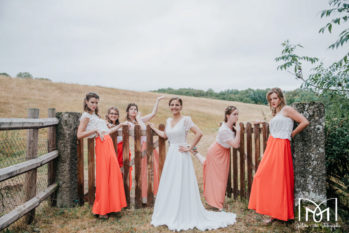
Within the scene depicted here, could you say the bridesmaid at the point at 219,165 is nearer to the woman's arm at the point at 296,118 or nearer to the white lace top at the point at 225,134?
the white lace top at the point at 225,134

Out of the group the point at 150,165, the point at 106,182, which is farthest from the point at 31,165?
the point at 150,165

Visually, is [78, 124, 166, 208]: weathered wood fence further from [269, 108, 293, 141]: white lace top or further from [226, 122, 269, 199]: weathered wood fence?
[269, 108, 293, 141]: white lace top

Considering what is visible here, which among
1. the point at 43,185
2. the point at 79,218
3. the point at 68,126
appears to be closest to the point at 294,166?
the point at 79,218

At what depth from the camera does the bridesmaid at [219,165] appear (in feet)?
16.5

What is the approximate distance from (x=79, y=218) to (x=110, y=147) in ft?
5.07

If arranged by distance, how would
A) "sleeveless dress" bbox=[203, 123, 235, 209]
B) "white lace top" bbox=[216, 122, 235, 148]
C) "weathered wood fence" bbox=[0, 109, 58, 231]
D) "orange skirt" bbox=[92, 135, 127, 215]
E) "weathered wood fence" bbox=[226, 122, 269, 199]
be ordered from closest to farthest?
"weathered wood fence" bbox=[0, 109, 58, 231] → "orange skirt" bbox=[92, 135, 127, 215] → "white lace top" bbox=[216, 122, 235, 148] → "sleeveless dress" bbox=[203, 123, 235, 209] → "weathered wood fence" bbox=[226, 122, 269, 199]

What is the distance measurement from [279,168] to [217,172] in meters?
1.46

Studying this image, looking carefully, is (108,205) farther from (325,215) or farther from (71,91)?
(71,91)

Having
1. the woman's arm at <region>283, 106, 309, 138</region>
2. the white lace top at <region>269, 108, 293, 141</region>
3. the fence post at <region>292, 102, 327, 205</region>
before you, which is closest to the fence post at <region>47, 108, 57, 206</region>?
the white lace top at <region>269, 108, 293, 141</region>

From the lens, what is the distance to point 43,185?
499 cm

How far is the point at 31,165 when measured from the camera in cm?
414

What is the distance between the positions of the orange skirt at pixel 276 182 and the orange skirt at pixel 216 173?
3.35 feet

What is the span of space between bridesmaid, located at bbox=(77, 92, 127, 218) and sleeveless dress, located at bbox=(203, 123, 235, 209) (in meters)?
1.90

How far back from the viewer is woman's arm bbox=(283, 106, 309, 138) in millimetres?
3945
